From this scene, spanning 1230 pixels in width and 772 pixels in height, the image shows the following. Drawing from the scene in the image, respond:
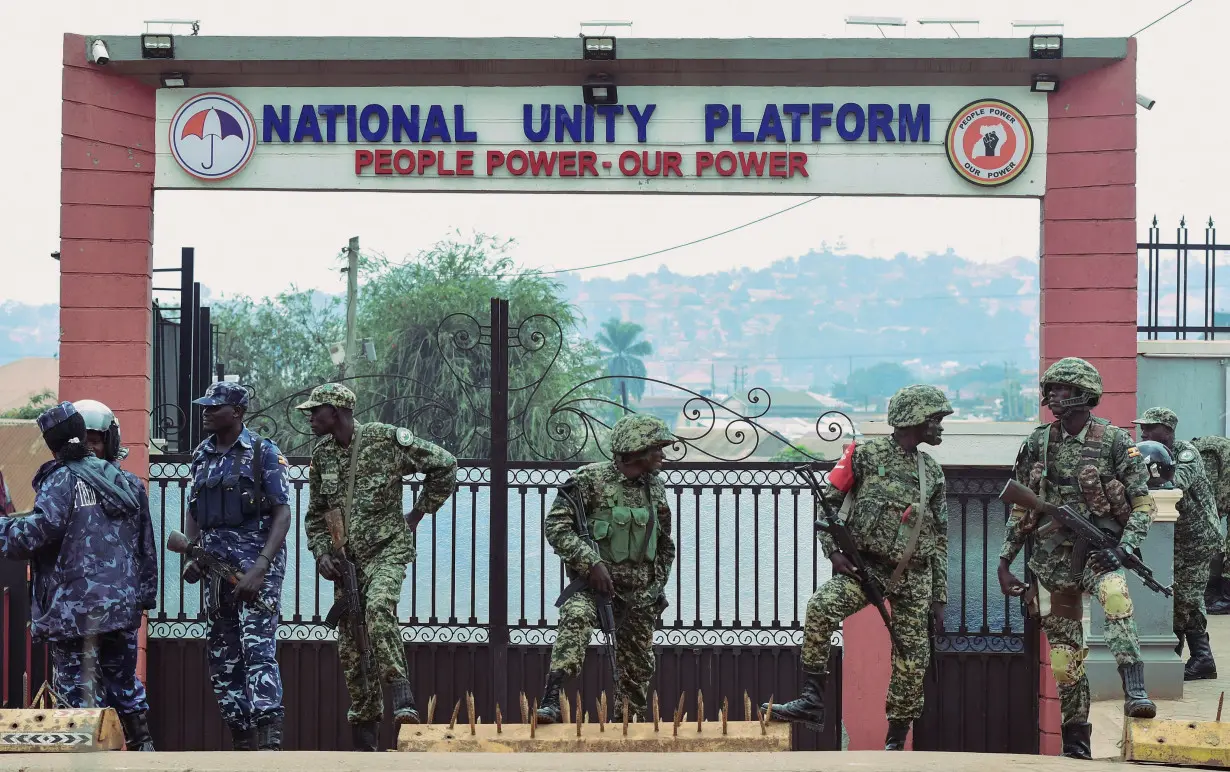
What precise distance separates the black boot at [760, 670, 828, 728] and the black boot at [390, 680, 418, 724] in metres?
1.62

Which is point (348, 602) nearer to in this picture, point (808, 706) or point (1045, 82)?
point (808, 706)

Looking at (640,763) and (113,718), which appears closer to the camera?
(640,763)

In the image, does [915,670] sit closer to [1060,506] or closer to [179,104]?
[1060,506]

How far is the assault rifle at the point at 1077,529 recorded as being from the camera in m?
6.58

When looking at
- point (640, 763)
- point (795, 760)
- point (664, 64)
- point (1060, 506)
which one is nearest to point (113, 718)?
point (640, 763)

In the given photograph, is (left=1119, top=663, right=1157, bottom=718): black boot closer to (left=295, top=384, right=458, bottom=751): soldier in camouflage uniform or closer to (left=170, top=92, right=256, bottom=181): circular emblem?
(left=295, top=384, right=458, bottom=751): soldier in camouflage uniform

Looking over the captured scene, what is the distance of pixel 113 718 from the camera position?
5223 millimetres

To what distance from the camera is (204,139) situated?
27.4ft

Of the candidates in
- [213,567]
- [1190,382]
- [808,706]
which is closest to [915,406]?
[808,706]

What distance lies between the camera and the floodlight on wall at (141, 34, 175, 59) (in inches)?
319

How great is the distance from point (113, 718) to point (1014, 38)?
240 inches

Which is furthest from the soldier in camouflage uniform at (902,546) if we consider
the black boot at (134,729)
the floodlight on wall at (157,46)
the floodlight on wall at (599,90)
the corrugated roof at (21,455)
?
the corrugated roof at (21,455)

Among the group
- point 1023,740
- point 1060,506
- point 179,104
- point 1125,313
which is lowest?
point 1023,740

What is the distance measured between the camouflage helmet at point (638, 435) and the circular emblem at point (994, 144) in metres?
2.90
